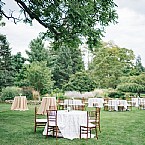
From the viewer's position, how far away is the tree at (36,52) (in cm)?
3631

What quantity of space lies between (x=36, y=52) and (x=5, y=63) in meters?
7.65

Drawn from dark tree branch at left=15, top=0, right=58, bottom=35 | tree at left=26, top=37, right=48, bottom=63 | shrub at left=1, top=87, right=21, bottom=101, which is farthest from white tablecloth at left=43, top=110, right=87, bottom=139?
tree at left=26, top=37, right=48, bottom=63

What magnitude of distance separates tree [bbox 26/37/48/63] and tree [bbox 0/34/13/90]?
21.4 feet

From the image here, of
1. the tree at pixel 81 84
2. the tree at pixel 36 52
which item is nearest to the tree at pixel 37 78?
the tree at pixel 81 84

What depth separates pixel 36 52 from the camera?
120 ft

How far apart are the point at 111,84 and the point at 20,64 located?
38.1 feet

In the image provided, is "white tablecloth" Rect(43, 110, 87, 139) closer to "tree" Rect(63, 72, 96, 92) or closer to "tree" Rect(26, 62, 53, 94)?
"tree" Rect(26, 62, 53, 94)

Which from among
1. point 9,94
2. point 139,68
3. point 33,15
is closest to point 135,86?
point 9,94

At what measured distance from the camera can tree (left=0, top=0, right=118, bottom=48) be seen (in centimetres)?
770

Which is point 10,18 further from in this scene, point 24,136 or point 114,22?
point 24,136

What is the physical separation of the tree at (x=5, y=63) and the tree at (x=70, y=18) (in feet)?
65.1

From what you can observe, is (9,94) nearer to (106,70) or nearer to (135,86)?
(135,86)

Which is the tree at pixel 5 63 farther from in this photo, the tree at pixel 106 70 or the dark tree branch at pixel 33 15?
the dark tree branch at pixel 33 15

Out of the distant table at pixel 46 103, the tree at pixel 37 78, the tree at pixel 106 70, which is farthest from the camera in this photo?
the tree at pixel 106 70
